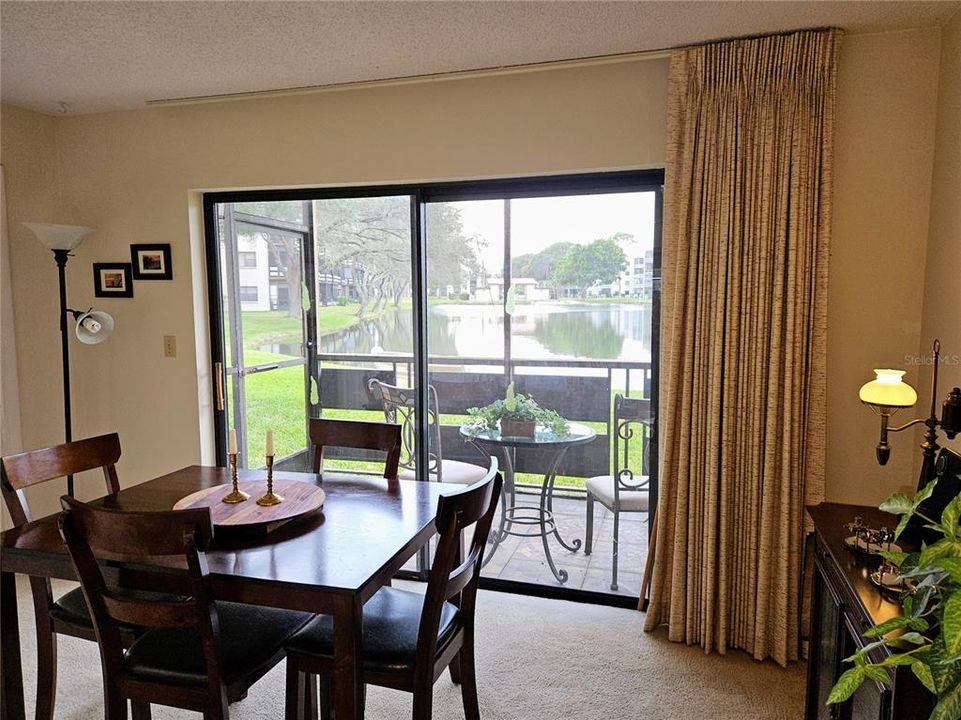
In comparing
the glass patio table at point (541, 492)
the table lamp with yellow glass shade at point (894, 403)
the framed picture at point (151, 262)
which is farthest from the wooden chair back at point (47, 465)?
the table lamp with yellow glass shade at point (894, 403)

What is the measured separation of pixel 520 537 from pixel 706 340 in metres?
1.42

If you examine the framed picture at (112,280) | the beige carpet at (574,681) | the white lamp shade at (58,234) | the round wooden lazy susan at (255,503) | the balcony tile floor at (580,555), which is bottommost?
the beige carpet at (574,681)

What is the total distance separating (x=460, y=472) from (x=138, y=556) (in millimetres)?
1832

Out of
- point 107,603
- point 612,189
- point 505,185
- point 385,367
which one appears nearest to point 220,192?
point 385,367

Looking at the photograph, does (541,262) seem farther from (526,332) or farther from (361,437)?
(361,437)

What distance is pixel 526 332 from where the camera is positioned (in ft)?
10.5

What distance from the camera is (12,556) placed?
1896 mm

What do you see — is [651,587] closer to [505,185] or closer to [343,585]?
[343,585]

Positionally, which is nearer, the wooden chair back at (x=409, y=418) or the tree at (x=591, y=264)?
the tree at (x=591, y=264)

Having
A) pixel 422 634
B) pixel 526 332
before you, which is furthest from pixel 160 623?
pixel 526 332

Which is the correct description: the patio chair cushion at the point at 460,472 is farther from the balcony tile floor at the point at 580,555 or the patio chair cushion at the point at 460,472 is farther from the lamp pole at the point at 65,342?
the lamp pole at the point at 65,342

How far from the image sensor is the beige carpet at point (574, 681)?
7.79 feet

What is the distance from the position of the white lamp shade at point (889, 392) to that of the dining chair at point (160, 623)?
80.0 inches

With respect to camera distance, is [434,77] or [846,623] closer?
[846,623]
